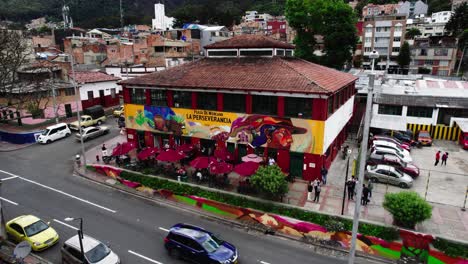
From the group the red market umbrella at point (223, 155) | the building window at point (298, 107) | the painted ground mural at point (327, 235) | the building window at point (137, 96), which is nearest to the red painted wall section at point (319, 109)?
the building window at point (298, 107)

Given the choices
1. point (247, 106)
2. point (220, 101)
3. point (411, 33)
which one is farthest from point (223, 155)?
point (411, 33)

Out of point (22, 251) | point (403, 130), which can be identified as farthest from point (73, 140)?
point (403, 130)

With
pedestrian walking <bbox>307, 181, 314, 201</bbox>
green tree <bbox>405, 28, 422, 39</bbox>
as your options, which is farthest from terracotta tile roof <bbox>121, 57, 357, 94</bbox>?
green tree <bbox>405, 28, 422, 39</bbox>

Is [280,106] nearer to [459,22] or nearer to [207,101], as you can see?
[207,101]

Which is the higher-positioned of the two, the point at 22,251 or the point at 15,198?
the point at 22,251

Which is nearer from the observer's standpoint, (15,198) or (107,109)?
(15,198)

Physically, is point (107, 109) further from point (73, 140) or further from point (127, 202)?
point (127, 202)
